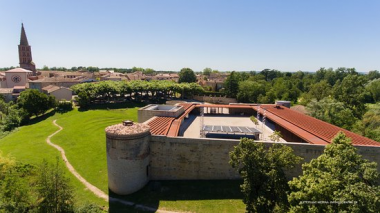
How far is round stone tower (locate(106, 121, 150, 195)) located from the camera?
21.7m

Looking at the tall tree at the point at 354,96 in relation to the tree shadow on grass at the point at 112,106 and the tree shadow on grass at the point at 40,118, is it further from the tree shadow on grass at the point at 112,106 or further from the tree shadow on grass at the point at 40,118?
the tree shadow on grass at the point at 40,118

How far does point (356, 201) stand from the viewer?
10.5m

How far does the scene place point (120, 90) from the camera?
227 ft

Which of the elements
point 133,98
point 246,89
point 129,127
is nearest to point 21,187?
point 129,127

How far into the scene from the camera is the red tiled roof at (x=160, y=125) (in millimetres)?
25781

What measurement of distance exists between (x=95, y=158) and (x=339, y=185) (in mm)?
30535

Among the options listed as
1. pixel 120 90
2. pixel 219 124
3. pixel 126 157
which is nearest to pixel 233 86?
pixel 120 90

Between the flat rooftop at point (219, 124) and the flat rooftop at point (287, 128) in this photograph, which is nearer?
the flat rooftop at point (287, 128)

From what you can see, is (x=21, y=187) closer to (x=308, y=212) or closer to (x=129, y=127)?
(x=129, y=127)

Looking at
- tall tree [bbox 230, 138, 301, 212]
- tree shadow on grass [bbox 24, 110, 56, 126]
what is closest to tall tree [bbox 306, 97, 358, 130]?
tall tree [bbox 230, 138, 301, 212]

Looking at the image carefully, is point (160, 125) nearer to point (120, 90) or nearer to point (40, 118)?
point (120, 90)

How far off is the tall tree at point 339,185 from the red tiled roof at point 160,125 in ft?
52.7

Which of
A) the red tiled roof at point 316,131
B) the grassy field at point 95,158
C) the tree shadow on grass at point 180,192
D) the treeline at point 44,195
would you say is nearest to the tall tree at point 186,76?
the grassy field at point 95,158

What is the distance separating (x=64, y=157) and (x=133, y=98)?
1893 inches
